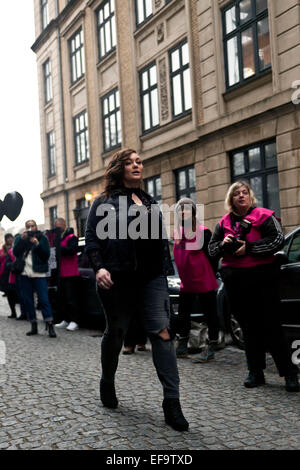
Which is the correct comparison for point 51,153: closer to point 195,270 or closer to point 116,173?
point 195,270

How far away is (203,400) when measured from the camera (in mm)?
4449

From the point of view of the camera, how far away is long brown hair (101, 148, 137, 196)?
4.12 metres

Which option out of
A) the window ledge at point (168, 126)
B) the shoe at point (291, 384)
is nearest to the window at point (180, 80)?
the window ledge at point (168, 126)

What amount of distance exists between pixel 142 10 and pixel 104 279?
671 inches

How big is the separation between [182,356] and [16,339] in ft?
9.71

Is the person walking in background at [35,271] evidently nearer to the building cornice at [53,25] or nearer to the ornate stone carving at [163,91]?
the ornate stone carving at [163,91]

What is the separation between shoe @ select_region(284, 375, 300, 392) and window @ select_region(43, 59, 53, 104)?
25565 mm

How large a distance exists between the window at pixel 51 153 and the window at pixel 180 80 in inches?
479

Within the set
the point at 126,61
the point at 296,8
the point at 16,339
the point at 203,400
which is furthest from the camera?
the point at 126,61

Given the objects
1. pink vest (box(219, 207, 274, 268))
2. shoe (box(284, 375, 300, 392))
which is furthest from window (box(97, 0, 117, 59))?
shoe (box(284, 375, 300, 392))

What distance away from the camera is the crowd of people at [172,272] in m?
3.90

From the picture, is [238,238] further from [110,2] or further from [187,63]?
[110,2]

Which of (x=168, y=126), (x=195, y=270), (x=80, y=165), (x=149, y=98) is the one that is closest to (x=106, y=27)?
(x=149, y=98)
